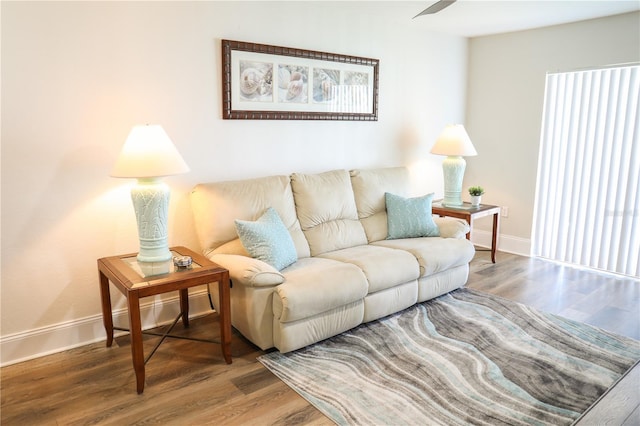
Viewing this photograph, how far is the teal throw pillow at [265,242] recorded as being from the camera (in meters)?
2.94

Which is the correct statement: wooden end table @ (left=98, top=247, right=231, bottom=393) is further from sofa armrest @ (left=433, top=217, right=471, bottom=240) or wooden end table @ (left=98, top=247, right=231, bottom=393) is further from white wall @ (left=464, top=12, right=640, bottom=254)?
white wall @ (left=464, top=12, right=640, bottom=254)

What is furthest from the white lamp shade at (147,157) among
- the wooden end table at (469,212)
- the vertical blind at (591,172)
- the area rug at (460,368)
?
the vertical blind at (591,172)

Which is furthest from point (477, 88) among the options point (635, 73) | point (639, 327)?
point (639, 327)

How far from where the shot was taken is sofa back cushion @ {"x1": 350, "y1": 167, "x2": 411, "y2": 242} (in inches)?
154

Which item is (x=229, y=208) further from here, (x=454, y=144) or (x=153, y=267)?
→ (x=454, y=144)

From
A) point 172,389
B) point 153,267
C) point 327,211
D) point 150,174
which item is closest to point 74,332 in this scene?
point 153,267

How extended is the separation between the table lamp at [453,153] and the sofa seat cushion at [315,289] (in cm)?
196

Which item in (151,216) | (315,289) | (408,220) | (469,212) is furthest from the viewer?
(469,212)

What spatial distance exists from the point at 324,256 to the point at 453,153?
1.84m

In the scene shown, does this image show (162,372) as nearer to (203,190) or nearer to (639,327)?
(203,190)

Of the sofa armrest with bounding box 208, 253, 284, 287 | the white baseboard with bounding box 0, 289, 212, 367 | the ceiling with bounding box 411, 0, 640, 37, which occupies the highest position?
the ceiling with bounding box 411, 0, 640, 37

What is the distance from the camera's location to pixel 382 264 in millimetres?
3213

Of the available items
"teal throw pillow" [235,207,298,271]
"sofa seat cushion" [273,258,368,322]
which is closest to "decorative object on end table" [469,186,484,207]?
"sofa seat cushion" [273,258,368,322]

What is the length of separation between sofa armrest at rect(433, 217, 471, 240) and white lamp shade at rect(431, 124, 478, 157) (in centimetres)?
76
